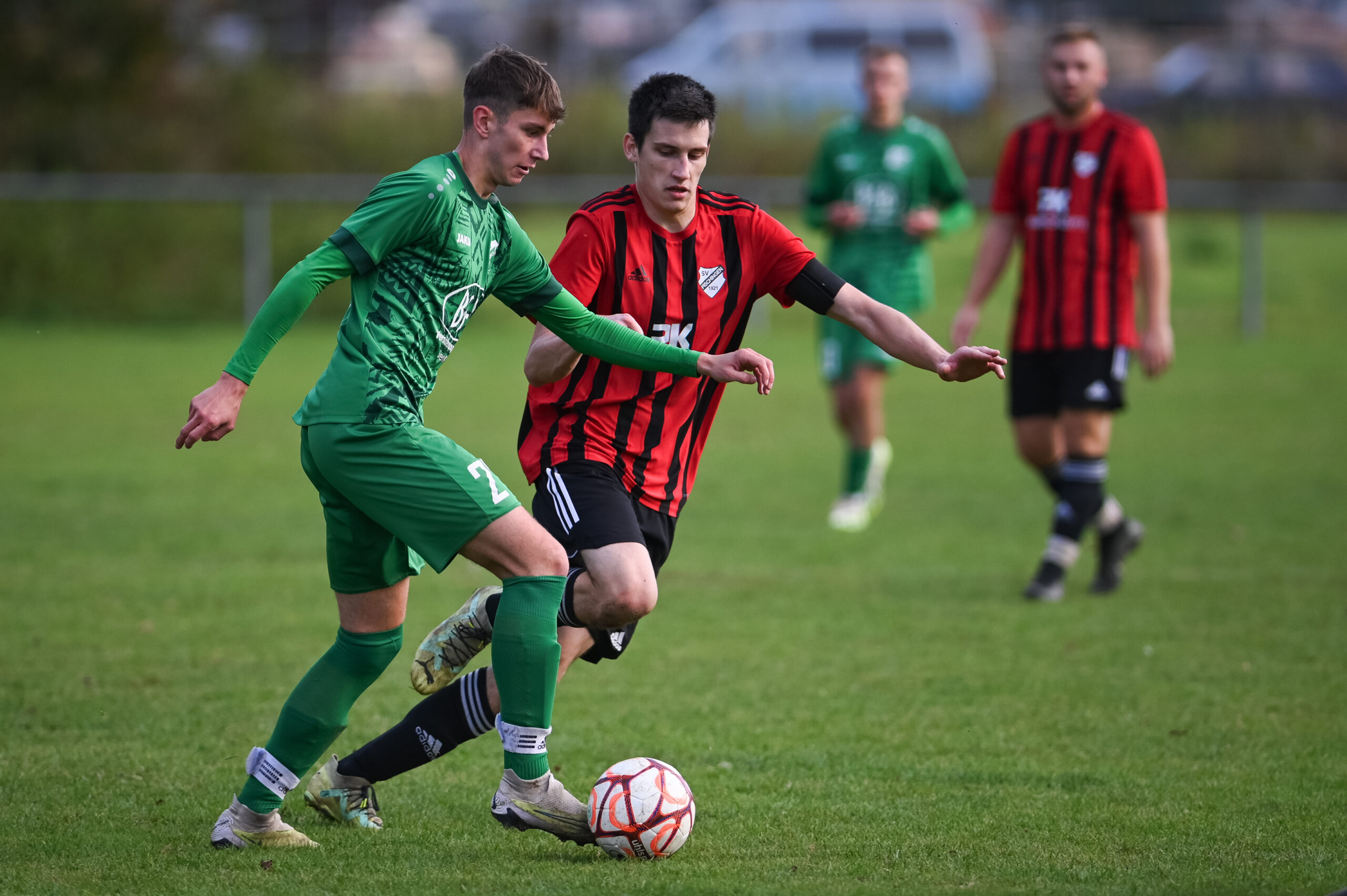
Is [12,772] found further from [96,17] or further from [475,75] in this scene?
[96,17]

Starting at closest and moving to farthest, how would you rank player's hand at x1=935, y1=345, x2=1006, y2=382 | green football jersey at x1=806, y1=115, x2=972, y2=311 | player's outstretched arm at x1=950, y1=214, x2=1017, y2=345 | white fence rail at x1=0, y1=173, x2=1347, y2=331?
player's hand at x1=935, y1=345, x2=1006, y2=382
player's outstretched arm at x1=950, y1=214, x2=1017, y2=345
green football jersey at x1=806, y1=115, x2=972, y2=311
white fence rail at x1=0, y1=173, x2=1347, y2=331

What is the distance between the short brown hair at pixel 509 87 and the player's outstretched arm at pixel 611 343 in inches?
20.0

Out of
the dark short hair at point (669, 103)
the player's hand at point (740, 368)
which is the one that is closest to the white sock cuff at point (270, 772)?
the player's hand at point (740, 368)

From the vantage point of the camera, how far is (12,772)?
14.7ft

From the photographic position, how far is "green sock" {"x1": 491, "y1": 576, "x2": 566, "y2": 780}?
3721 millimetres

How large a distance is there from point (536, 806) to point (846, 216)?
6.06 metres

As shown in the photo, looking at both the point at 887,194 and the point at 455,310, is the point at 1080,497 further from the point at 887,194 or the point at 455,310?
the point at 455,310

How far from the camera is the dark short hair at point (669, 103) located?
4262 millimetres

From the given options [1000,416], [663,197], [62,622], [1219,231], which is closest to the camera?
[663,197]

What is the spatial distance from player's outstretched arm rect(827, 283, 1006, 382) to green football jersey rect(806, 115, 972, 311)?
16.5 ft

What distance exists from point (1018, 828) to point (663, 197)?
80.2 inches

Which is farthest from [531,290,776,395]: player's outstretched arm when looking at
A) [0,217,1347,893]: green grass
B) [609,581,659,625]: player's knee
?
[0,217,1347,893]: green grass

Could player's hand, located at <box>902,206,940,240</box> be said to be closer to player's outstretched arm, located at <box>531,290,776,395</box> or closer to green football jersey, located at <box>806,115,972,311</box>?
green football jersey, located at <box>806,115,972,311</box>

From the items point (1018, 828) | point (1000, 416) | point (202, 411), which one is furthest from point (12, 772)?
point (1000, 416)
